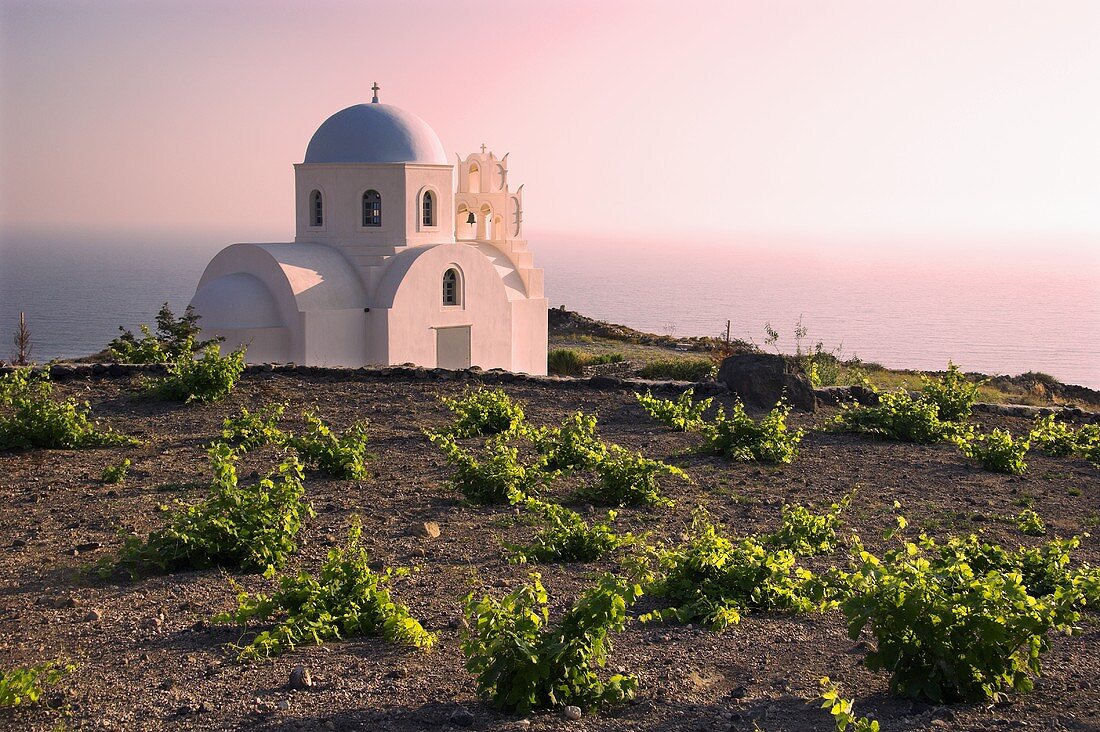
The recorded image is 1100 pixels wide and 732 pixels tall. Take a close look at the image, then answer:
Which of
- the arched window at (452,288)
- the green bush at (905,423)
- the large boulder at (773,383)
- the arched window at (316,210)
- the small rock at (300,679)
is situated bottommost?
the small rock at (300,679)

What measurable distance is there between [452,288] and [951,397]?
12.7 metres

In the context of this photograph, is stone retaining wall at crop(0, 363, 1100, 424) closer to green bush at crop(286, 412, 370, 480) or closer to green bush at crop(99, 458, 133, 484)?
green bush at crop(286, 412, 370, 480)

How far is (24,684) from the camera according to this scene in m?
4.18

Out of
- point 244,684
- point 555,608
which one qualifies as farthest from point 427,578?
point 244,684

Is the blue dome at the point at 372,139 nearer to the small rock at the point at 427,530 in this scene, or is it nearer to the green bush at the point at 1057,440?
the green bush at the point at 1057,440

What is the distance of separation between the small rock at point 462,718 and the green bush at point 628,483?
11.5ft

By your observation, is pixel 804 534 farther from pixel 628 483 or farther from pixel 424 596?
pixel 424 596

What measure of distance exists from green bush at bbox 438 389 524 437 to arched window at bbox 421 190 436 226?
492 inches

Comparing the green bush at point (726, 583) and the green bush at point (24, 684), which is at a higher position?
the green bush at point (726, 583)

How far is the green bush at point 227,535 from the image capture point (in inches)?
235

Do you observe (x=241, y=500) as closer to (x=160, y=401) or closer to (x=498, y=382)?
(x=160, y=401)

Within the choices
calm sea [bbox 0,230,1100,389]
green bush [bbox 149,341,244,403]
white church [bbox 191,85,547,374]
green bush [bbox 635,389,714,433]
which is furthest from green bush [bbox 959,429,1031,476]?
calm sea [bbox 0,230,1100,389]

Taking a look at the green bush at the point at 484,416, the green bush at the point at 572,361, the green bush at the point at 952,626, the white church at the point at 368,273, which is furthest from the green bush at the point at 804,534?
the green bush at the point at 572,361

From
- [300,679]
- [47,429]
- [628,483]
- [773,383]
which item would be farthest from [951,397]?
[47,429]
